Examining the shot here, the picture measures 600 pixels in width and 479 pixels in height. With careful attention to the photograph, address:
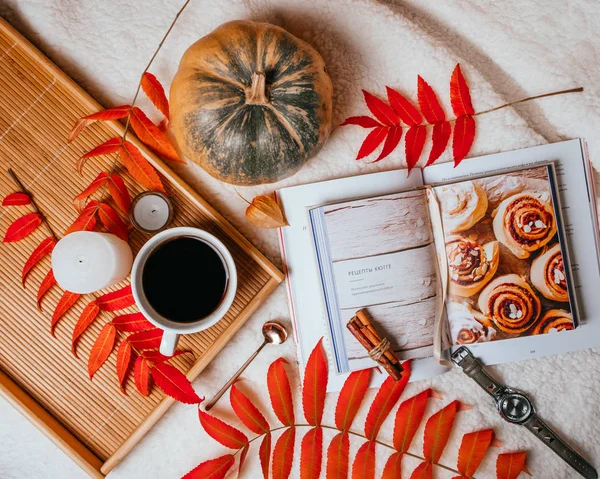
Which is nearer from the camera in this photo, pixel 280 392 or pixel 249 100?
pixel 249 100

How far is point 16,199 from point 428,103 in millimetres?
771

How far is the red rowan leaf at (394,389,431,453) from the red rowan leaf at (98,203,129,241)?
0.62m

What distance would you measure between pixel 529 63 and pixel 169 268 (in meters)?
0.79

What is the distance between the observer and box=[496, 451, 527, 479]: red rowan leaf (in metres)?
0.94

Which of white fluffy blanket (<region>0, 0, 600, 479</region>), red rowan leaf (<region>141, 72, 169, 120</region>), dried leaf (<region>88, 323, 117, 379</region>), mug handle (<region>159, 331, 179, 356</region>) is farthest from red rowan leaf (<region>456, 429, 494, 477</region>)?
red rowan leaf (<region>141, 72, 169, 120</region>)

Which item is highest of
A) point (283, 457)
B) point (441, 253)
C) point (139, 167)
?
point (441, 253)

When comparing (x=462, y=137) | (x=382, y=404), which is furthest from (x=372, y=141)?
(x=382, y=404)

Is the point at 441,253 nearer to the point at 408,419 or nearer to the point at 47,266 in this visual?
the point at 408,419

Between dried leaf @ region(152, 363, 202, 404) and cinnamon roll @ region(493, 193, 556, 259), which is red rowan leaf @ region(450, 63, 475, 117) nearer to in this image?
cinnamon roll @ region(493, 193, 556, 259)

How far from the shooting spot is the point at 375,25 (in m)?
0.92

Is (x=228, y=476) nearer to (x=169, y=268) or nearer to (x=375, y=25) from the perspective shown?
(x=169, y=268)

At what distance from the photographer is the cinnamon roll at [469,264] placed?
899mm

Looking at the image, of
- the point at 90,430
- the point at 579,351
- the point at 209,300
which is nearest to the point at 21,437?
the point at 90,430

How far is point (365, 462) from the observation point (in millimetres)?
926
